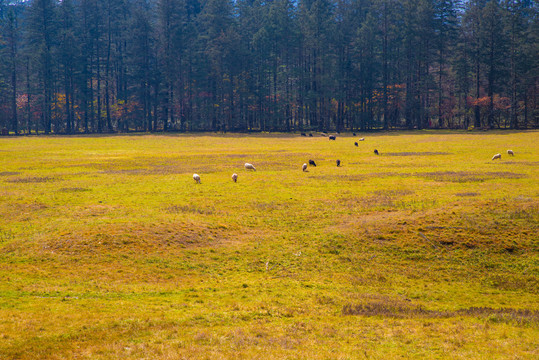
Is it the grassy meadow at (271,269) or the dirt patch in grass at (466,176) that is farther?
the dirt patch in grass at (466,176)

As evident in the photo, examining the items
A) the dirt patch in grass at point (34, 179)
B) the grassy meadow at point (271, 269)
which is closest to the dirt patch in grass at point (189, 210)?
the grassy meadow at point (271, 269)

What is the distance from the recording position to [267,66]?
4097 inches

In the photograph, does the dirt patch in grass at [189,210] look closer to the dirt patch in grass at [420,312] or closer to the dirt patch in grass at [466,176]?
the dirt patch in grass at [420,312]

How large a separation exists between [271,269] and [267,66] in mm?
92776

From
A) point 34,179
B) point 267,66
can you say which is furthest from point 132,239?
point 267,66

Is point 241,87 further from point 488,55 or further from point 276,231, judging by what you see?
point 276,231

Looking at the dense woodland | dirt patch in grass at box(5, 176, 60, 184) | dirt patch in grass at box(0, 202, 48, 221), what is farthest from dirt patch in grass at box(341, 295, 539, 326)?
the dense woodland

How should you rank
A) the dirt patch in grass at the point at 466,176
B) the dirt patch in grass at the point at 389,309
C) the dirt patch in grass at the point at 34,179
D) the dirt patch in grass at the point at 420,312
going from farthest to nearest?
1. the dirt patch in grass at the point at 34,179
2. the dirt patch in grass at the point at 466,176
3. the dirt patch in grass at the point at 389,309
4. the dirt patch in grass at the point at 420,312

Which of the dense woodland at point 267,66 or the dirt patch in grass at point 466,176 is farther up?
the dense woodland at point 267,66

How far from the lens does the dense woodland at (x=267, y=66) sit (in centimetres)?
9462

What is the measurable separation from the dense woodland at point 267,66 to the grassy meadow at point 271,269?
69.1 m

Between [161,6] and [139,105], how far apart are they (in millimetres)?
23186

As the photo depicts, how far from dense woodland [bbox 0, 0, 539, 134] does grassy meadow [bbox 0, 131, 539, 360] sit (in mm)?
69060

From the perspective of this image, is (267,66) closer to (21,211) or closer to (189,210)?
(189,210)
